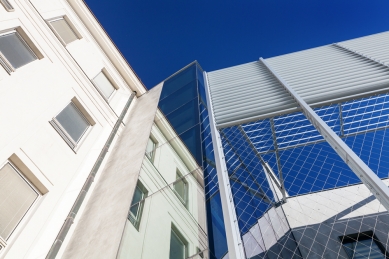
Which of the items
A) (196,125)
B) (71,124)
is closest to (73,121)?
(71,124)

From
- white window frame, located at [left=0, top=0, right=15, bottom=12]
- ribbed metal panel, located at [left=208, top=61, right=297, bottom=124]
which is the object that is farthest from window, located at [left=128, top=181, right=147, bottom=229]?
white window frame, located at [left=0, top=0, right=15, bottom=12]

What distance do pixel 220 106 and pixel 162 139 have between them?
4.94 ft

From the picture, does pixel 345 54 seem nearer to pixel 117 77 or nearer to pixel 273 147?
pixel 273 147

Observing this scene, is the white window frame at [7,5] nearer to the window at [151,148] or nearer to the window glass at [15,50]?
the window glass at [15,50]

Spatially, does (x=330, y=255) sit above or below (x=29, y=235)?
below

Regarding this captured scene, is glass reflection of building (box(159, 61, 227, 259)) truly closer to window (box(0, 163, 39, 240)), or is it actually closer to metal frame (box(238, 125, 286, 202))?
metal frame (box(238, 125, 286, 202))

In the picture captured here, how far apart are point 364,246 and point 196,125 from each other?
15.7 feet

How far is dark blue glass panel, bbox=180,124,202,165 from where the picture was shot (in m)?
4.94

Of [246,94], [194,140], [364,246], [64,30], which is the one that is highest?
[64,30]

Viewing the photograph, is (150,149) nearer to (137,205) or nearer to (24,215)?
(137,205)

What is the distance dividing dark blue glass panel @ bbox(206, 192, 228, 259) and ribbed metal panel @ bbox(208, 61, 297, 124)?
2.50m

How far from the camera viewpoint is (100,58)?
10.2 metres

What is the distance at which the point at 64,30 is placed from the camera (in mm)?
9188

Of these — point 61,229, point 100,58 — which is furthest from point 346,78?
point 100,58
